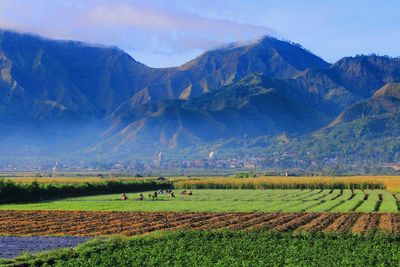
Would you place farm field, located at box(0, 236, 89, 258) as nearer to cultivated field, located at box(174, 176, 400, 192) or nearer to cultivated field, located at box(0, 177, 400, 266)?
cultivated field, located at box(0, 177, 400, 266)

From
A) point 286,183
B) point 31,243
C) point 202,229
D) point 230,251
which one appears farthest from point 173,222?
point 286,183

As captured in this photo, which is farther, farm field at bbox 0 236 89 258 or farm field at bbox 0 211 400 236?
farm field at bbox 0 211 400 236

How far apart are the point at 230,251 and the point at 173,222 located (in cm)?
1626

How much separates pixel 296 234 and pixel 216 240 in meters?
4.50

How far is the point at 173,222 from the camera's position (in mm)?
45531

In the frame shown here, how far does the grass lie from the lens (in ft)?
87.5

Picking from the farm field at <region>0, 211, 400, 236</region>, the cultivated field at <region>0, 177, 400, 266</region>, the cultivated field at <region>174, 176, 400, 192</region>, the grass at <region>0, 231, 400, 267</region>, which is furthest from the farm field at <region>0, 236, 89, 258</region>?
the cultivated field at <region>174, 176, 400, 192</region>

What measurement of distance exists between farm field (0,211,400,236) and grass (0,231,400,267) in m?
4.72

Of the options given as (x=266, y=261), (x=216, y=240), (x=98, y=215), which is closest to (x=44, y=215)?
(x=98, y=215)

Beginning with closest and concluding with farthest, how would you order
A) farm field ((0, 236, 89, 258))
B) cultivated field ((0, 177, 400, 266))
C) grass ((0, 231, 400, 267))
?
grass ((0, 231, 400, 267))
cultivated field ((0, 177, 400, 266))
farm field ((0, 236, 89, 258))

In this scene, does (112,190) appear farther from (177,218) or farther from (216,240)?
(216,240)

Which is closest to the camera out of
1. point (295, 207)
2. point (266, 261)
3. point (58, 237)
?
point (266, 261)

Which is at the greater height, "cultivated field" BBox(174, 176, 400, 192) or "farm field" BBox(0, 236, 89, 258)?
"cultivated field" BBox(174, 176, 400, 192)

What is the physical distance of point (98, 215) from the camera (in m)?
51.9
